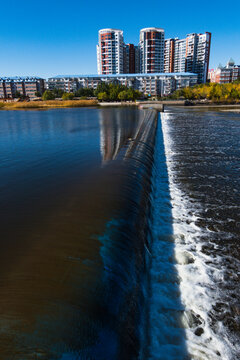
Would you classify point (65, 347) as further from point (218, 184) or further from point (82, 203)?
point (218, 184)

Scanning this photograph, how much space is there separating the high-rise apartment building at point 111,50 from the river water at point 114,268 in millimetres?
108837

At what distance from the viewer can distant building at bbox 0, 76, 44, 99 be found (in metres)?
94.2

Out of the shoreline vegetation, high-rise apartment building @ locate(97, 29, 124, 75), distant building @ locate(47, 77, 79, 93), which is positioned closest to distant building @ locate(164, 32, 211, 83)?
high-rise apartment building @ locate(97, 29, 124, 75)

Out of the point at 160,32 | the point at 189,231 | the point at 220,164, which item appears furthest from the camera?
the point at 160,32

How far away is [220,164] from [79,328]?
819 centimetres

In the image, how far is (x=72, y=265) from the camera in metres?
2.59

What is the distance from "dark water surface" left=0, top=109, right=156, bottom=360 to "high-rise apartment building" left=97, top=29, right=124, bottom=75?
109560 mm

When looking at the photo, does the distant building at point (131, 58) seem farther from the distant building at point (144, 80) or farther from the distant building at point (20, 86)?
the distant building at point (20, 86)

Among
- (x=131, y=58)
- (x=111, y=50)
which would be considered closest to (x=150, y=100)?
(x=111, y=50)

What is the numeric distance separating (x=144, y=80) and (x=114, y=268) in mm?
97413

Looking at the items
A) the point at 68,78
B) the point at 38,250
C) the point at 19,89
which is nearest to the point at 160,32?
the point at 68,78

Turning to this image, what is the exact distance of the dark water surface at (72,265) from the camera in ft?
6.16

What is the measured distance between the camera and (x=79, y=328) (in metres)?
1.95

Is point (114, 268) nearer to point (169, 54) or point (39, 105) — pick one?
point (39, 105)
